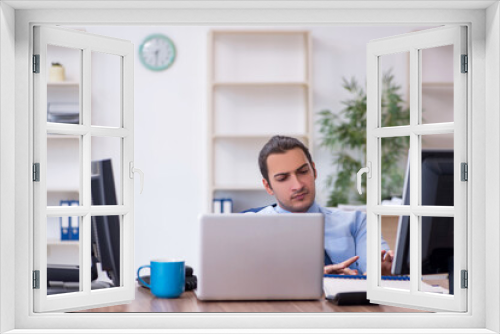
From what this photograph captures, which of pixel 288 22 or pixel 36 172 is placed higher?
pixel 288 22

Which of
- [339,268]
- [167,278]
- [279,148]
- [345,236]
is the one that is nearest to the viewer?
[167,278]

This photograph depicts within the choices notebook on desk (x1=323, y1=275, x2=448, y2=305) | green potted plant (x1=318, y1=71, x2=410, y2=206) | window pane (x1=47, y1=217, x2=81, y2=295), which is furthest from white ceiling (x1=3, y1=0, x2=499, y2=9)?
green potted plant (x1=318, y1=71, x2=410, y2=206)

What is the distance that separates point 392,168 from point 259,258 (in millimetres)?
2978

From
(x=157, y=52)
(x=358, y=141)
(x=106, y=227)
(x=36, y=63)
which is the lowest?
(x=106, y=227)

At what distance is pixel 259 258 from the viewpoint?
6.76 feet

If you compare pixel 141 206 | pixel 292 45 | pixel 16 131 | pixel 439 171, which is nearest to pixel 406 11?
pixel 439 171

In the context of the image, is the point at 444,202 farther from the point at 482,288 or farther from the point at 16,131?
the point at 16,131

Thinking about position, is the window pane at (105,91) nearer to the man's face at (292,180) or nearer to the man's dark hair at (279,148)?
the man's dark hair at (279,148)

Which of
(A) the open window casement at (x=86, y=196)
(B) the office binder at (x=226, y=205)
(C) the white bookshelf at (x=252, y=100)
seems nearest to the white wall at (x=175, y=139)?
(C) the white bookshelf at (x=252, y=100)

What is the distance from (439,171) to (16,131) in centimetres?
144

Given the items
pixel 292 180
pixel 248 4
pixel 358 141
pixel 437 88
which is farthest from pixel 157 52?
pixel 248 4

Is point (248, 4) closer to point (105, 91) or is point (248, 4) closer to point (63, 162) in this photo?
point (105, 91)

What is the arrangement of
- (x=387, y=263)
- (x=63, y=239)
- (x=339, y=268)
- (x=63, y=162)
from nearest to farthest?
(x=339, y=268)
(x=387, y=263)
(x=63, y=239)
(x=63, y=162)

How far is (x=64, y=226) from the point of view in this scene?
4.67 m
